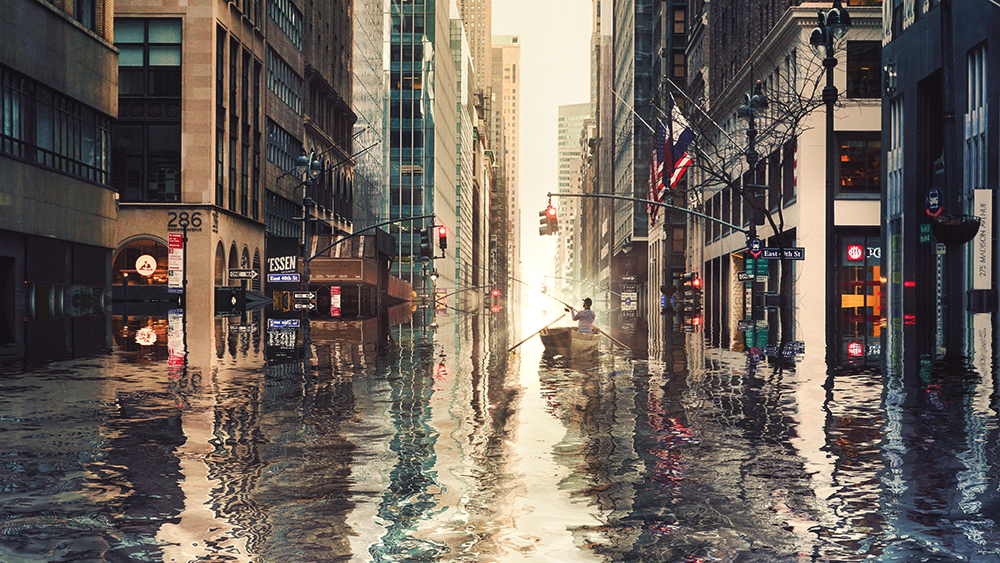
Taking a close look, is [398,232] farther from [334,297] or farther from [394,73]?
[334,297]

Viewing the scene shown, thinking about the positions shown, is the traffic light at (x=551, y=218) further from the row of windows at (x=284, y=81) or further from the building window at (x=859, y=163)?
the row of windows at (x=284, y=81)

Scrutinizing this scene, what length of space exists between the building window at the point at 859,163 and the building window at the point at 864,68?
7.13ft

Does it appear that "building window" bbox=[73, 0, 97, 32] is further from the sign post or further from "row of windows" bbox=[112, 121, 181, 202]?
"row of windows" bbox=[112, 121, 181, 202]

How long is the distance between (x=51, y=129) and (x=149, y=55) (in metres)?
27.2

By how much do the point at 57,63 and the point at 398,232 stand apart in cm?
9648

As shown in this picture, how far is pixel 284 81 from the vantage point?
8919 centimetres

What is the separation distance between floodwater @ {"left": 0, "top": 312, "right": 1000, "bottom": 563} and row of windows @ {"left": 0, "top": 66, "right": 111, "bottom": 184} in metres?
22.7

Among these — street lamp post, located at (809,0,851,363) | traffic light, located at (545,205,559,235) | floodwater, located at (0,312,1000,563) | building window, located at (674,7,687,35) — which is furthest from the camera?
building window, located at (674,7,687,35)

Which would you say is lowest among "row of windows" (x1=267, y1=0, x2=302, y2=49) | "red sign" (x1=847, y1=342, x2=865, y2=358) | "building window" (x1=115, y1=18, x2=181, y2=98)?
"red sign" (x1=847, y1=342, x2=865, y2=358)

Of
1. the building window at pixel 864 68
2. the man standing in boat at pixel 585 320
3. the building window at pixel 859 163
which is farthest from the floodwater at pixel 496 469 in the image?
the building window at pixel 864 68

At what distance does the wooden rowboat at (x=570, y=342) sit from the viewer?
3009 centimetres

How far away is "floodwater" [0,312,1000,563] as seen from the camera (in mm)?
7828

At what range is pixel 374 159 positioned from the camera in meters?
126

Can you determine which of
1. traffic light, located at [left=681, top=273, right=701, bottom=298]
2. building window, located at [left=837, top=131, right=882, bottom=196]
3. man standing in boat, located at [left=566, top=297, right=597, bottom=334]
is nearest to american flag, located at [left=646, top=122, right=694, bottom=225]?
building window, located at [left=837, top=131, right=882, bottom=196]
